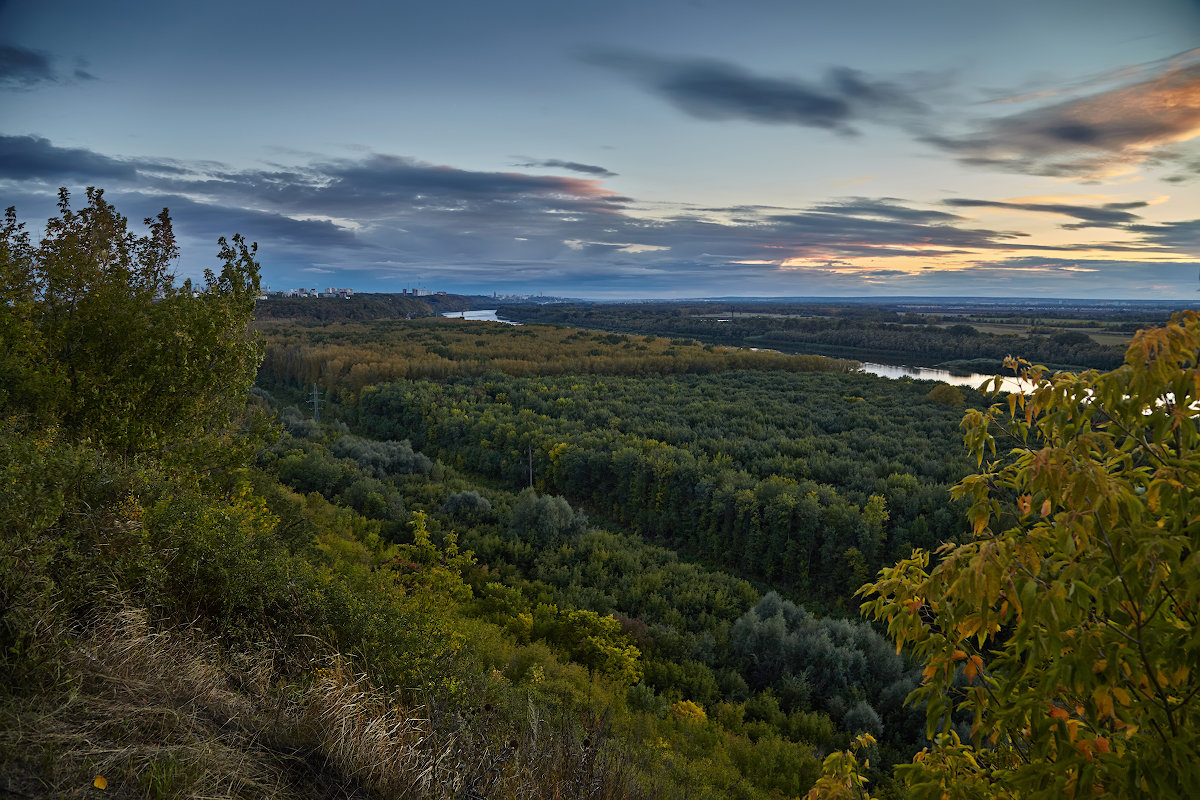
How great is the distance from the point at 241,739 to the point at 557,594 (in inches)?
503

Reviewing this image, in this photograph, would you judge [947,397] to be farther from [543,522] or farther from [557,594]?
[557,594]

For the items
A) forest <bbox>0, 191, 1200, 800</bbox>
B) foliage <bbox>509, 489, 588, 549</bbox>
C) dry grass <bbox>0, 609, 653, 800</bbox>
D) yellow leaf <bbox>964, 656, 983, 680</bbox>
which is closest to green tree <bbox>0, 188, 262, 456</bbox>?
forest <bbox>0, 191, 1200, 800</bbox>

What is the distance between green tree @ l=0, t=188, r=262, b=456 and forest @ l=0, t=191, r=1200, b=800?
65mm

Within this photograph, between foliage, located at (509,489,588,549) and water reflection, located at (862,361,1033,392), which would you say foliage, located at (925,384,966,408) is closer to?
water reflection, located at (862,361,1033,392)

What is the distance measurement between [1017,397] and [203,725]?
6.35 m

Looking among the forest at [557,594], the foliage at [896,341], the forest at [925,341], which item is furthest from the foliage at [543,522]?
the foliage at [896,341]

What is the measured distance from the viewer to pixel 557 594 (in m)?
16.8

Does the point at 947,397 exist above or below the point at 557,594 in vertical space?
above

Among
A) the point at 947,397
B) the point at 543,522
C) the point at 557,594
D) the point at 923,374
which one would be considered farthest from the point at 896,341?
the point at 557,594

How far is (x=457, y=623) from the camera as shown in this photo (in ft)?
39.7

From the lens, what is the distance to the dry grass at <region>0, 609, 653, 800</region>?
3.75 meters

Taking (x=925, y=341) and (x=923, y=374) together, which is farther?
(x=925, y=341)

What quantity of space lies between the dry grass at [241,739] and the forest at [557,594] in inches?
1.3

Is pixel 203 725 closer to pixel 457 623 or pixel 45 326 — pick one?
pixel 457 623
